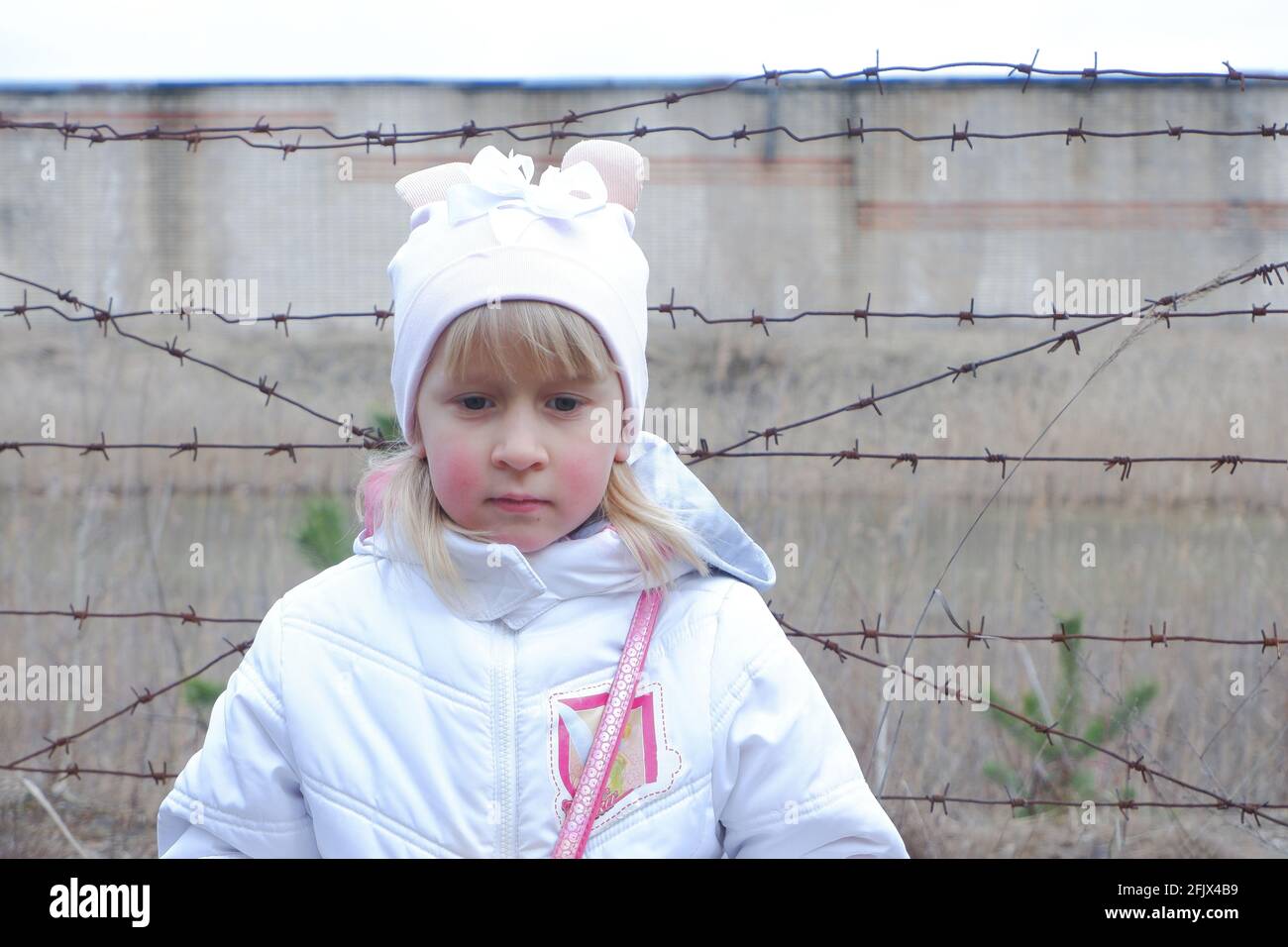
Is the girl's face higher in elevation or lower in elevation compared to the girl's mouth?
higher

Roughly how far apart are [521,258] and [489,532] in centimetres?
36

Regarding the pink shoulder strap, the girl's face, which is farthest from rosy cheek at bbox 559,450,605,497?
the pink shoulder strap

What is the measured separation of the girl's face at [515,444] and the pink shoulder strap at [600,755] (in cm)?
19

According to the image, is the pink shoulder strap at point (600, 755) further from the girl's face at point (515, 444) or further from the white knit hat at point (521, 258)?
the white knit hat at point (521, 258)

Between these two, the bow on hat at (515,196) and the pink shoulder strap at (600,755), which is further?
the bow on hat at (515,196)

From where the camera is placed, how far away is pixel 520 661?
5.15 feet

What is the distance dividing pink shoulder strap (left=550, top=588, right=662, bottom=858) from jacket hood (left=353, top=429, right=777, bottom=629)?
11 centimetres

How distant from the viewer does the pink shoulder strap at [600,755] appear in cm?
151

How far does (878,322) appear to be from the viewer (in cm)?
720

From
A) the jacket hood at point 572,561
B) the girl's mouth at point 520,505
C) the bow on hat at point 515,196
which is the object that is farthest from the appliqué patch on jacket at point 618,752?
the bow on hat at point 515,196

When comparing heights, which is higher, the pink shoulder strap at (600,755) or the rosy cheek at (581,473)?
the rosy cheek at (581,473)

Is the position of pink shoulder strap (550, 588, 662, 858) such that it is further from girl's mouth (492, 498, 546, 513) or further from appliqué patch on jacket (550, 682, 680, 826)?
girl's mouth (492, 498, 546, 513)

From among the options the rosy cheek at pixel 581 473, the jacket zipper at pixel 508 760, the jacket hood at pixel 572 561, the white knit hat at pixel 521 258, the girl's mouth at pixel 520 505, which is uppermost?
the white knit hat at pixel 521 258

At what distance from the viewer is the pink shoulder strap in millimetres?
1511
